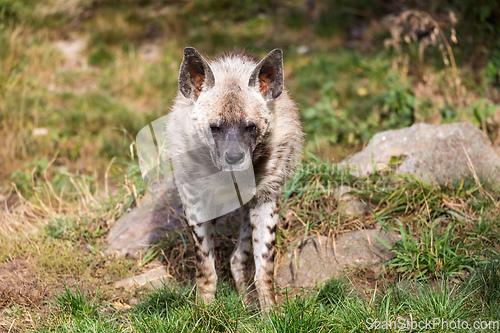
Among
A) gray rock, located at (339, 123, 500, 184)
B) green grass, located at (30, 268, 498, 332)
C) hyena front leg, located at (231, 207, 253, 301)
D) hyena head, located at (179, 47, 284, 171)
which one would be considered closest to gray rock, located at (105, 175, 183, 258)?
hyena front leg, located at (231, 207, 253, 301)

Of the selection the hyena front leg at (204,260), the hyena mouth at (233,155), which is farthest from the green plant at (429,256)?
the hyena mouth at (233,155)

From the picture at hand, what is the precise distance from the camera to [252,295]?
4059 millimetres

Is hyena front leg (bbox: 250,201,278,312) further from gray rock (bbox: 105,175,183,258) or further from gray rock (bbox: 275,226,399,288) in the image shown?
gray rock (bbox: 105,175,183,258)

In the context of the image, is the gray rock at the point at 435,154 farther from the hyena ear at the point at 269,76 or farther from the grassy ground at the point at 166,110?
the hyena ear at the point at 269,76

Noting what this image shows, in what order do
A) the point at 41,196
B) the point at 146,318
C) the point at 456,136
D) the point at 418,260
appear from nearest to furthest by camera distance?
1. the point at 146,318
2. the point at 418,260
3. the point at 456,136
4. the point at 41,196

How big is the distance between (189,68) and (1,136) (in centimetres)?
408

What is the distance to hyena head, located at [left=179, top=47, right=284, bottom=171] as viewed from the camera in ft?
11.0

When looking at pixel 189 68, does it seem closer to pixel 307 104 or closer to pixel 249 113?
pixel 249 113

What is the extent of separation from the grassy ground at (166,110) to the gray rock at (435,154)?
203 millimetres

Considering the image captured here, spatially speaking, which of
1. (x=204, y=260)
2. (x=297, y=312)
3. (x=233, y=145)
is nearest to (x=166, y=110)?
(x=204, y=260)

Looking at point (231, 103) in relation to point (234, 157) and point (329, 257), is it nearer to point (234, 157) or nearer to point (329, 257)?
point (234, 157)

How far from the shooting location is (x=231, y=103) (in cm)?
341

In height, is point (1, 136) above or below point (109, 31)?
below

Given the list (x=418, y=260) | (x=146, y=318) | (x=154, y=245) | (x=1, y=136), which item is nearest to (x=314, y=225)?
(x=418, y=260)
